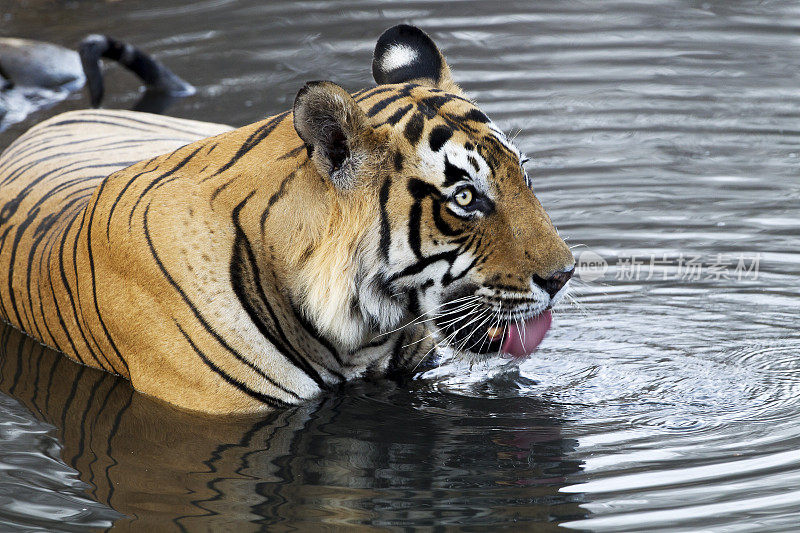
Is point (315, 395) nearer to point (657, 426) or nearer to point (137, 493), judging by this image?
point (137, 493)

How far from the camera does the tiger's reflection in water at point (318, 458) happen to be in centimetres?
284

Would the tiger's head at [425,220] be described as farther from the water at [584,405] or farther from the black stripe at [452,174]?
the water at [584,405]

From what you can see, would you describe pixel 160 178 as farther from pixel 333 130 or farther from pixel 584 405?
pixel 584 405

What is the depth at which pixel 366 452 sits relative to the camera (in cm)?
321

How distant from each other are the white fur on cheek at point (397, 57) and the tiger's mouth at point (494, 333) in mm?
788

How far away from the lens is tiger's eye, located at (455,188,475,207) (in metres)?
2.99

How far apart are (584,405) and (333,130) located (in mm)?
1191

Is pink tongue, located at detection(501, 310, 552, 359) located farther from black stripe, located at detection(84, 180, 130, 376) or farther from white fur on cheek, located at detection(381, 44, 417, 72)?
black stripe, located at detection(84, 180, 130, 376)

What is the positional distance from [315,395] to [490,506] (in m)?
0.78

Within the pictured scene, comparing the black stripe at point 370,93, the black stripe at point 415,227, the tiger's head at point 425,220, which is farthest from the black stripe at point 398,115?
the black stripe at point 415,227

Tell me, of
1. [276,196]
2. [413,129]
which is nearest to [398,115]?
[413,129]

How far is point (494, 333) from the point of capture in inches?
127

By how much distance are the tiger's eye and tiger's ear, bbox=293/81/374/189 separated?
0.27m

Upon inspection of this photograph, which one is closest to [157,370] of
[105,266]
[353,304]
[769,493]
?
[105,266]
